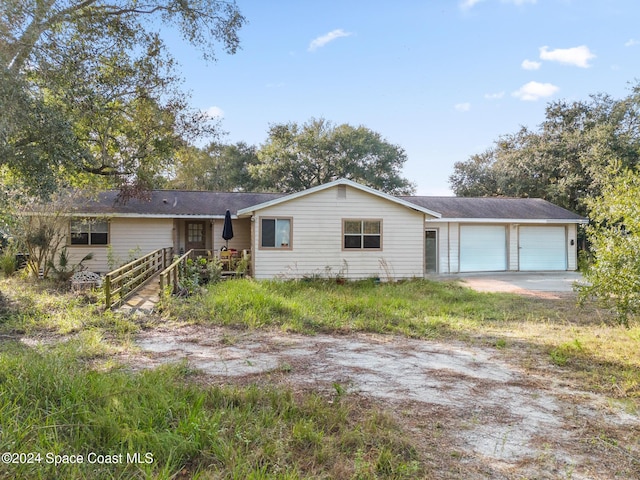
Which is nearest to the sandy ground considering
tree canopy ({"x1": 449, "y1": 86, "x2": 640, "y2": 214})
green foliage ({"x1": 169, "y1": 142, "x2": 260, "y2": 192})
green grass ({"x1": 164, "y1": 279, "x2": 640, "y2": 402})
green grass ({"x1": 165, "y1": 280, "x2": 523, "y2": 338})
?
green grass ({"x1": 164, "y1": 279, "x2": 640, "y2": 402})

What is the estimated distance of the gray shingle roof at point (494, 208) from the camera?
1690cm

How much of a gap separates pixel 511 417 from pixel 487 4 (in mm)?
11935

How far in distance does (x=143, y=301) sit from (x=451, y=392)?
23.0 ft

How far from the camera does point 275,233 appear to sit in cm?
1290

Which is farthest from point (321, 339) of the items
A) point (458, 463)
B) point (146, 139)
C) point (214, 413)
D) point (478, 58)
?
point (478, 58)

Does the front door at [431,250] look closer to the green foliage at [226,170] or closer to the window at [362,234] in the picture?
the window at [362,234]

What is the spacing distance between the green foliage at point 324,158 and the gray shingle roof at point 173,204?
1134cm

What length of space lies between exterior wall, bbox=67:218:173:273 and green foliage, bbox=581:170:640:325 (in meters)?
13.5

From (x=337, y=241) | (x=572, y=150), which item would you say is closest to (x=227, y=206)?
(x=337, y=241)

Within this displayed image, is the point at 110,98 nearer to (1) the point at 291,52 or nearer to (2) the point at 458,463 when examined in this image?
(1) the point at 291,52

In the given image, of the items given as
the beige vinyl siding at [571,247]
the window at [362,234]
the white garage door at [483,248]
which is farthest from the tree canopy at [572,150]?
the window at [362,234]

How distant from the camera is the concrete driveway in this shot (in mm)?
12137

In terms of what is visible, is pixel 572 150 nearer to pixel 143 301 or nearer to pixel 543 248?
pixel 543 248

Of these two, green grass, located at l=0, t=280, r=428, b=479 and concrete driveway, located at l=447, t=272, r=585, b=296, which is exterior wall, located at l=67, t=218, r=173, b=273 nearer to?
green grass, located at l=0, t=280, r=428, b=479
